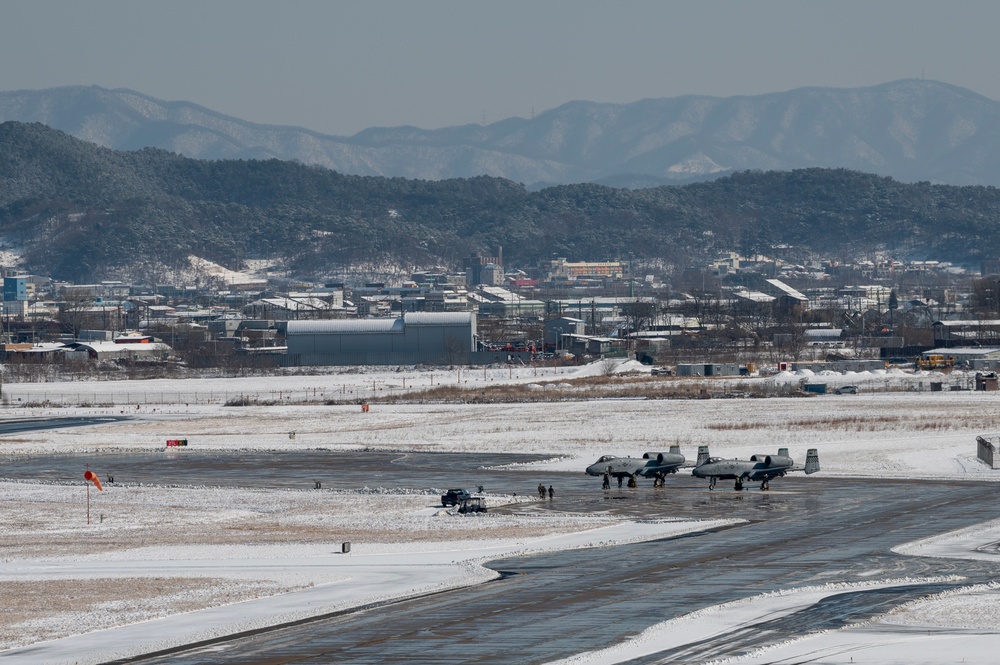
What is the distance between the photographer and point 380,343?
520ft

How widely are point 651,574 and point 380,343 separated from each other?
121042mm

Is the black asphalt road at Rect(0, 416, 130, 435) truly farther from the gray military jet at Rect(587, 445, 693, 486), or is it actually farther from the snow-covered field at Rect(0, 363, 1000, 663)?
the gray military jet at Rect(587, 445, 693, 486)

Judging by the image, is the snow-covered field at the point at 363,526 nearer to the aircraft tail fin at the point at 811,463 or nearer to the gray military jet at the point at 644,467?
the aircraft tail fin at the point at 811,463

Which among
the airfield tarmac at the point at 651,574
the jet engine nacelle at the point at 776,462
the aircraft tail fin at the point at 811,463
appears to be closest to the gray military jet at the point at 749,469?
the jet engine nacelle at the point at 776,462

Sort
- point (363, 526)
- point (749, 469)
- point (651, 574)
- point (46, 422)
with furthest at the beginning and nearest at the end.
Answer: point (46, 422) → point (749, 469) → point (363, 526) → point (651, 574)

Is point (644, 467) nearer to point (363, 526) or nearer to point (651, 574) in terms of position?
point (363, 526)

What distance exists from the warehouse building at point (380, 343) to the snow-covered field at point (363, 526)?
51093 mm

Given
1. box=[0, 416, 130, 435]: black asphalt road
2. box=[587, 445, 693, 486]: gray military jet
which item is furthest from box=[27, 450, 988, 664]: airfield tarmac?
box=[0, 416, 130, 435]: black asphalt road

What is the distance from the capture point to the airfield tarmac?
100 ft

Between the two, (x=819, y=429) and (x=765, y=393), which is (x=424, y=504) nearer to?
(x=819, y=429)

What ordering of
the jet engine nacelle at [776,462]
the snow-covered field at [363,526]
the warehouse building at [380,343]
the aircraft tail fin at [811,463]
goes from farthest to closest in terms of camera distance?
the warehouse building at [380,343] < the aircraft tail fin at [811,463] < the jet engine nacelle at [776,462] < the snow-covered field at [363,526]

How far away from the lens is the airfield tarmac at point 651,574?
30594 millimetres

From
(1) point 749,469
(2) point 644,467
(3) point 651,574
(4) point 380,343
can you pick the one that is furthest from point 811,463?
(4) point 380,343

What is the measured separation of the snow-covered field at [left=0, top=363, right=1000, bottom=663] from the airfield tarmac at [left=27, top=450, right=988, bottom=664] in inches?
41.7
